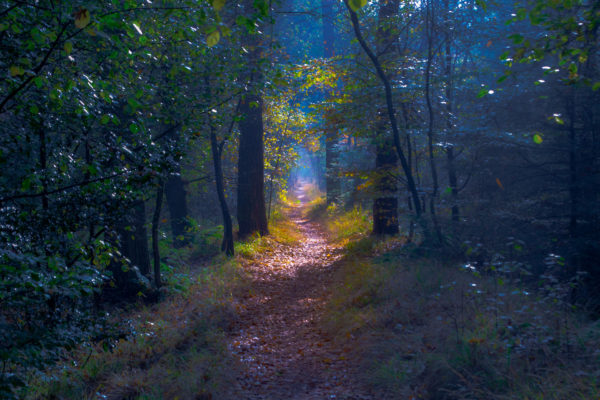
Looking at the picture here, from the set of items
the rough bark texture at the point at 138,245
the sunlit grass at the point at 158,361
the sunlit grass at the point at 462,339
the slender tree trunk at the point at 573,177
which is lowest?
the sunlit grass at the point at 158,361

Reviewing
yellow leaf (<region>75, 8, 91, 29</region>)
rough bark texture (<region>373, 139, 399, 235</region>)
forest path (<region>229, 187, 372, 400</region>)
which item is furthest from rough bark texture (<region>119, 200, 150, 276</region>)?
rough bark texture (<region>373, 139, 399, 235</region>)

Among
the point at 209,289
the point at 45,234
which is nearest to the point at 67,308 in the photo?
the point at 45,234

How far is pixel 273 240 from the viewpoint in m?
13.1

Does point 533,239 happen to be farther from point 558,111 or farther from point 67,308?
point 67,308

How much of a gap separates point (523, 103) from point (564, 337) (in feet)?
18.4

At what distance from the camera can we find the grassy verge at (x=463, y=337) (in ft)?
11.7

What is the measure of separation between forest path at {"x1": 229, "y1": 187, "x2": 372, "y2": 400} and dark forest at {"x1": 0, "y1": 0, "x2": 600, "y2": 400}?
0.14ft

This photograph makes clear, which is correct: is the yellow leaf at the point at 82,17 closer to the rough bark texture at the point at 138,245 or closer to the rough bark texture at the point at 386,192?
the rough bark texture at the point at 138,245

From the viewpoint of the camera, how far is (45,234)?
12.4ft

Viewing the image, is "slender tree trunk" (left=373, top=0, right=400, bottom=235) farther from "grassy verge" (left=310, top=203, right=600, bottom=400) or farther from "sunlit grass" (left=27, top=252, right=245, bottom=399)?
"sunlit grass" (left=27, top=252, right=245, bottom=399)

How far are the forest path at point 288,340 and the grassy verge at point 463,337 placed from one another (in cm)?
37

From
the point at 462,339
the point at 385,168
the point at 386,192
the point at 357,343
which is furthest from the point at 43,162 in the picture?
the point at 385,168

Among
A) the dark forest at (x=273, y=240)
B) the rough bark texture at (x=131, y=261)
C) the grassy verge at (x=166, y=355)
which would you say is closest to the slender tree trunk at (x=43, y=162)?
the dark forest at (x=273, y=240)

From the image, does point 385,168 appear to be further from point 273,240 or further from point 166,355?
point 166,355
